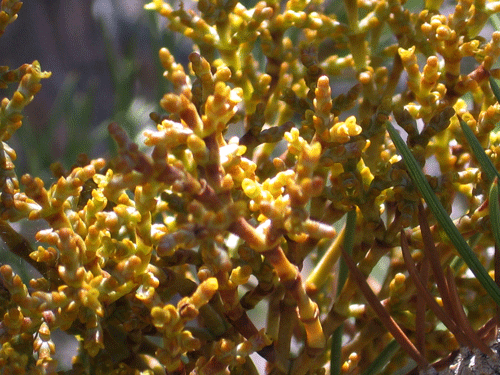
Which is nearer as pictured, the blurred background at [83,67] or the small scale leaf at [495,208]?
the small scale leaf at [495,208]

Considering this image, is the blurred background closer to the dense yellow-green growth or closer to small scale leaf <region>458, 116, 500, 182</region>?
the dense yellow-green growth

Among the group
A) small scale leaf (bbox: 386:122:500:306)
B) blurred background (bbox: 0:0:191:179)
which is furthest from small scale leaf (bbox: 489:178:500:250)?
blurred background (bbox: 0:0:191:179)

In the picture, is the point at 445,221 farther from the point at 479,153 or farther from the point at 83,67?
the point at 83,67

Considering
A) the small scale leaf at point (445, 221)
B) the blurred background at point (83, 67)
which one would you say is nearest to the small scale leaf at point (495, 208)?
the small scale leaf at point (445, 221)

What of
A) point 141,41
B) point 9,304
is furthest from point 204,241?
point 141,41

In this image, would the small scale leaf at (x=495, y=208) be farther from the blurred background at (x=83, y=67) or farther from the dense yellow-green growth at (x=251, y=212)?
the blurred background at (x=83, y=67)

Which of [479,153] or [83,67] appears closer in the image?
[479,153]

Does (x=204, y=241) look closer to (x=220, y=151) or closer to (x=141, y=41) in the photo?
(x=220, y=151)

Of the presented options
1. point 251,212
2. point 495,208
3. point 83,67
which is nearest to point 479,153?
point 495,208

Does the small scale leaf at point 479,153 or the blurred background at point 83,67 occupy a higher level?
the small scale leaf at point 479,153
